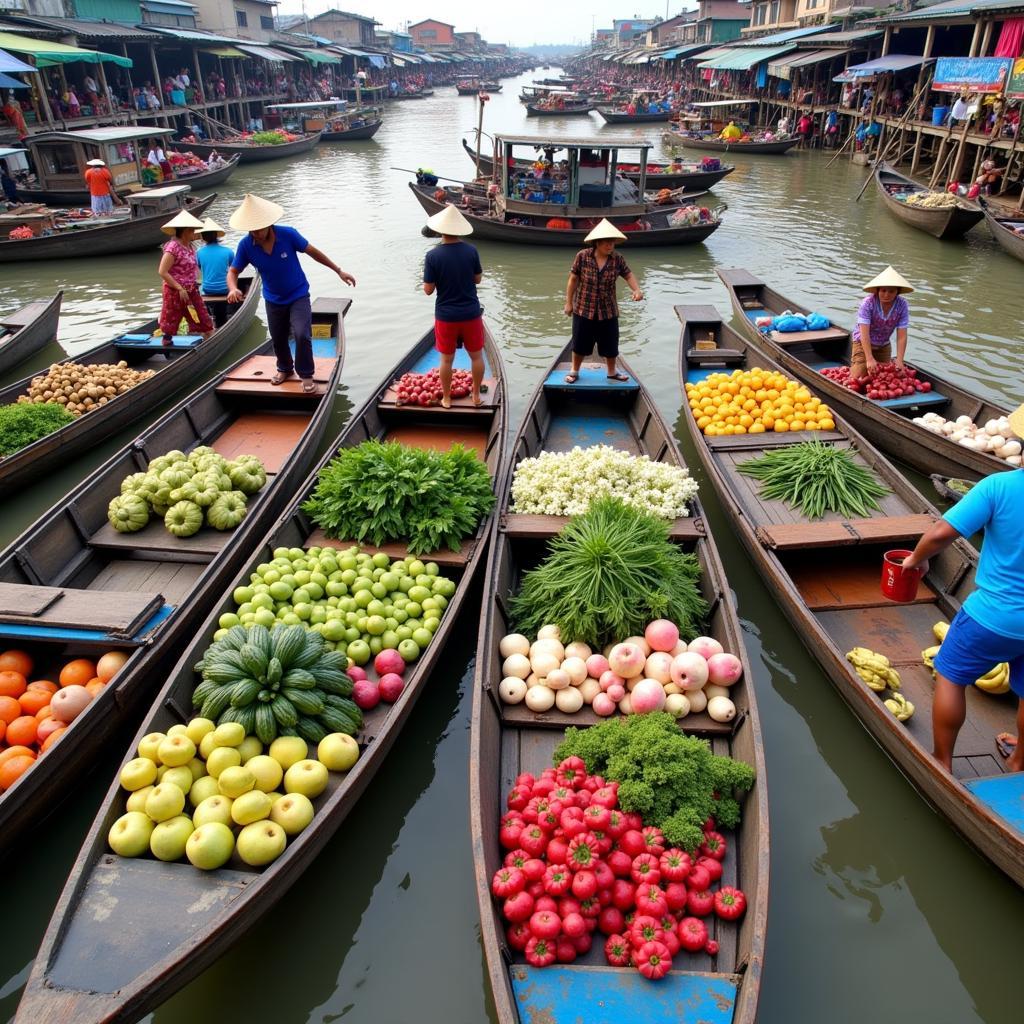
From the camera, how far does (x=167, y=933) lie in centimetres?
307

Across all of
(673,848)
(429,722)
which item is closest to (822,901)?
(673,848)

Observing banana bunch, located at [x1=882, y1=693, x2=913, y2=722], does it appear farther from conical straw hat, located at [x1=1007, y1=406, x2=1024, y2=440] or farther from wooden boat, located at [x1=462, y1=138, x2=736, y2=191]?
wooden boat, located at [x1=462, y1=138, x2=736, y2=191]

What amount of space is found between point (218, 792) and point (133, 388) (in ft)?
21.7

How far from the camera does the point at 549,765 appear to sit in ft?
13.5

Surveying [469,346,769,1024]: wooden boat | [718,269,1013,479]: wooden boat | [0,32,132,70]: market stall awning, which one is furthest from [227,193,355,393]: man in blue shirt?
[0,32,132,70]: market stall awning

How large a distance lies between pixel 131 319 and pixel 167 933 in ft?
41.0

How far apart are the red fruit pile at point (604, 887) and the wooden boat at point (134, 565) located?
2575 millimetres

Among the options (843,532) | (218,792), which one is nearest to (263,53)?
(843,532)

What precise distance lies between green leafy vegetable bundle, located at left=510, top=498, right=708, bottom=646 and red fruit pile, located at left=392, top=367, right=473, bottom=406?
2.93 metres

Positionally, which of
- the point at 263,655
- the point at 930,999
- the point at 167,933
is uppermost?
the point at 263,655

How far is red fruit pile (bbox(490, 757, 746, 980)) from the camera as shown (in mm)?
3049

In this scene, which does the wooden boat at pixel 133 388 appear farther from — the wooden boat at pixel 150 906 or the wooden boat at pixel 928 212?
the wooden boat at pixel 928 212

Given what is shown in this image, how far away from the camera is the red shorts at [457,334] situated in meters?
7.09

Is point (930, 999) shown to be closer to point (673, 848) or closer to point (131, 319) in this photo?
point (673, 848)
